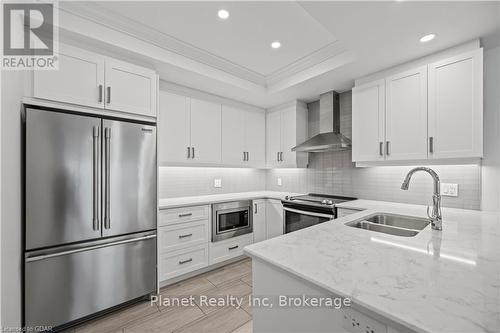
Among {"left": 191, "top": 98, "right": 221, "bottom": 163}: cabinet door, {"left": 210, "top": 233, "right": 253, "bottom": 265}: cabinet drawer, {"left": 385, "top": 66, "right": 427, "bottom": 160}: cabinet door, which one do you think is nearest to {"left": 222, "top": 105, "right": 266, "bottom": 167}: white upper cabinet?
{"left": 191, "top": 98, "right": 221, "bottom": 163}: cabinet door

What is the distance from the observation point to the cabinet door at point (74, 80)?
1.69m

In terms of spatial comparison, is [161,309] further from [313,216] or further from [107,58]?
[107,58]

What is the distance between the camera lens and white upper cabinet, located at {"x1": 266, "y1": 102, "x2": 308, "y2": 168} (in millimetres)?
3443

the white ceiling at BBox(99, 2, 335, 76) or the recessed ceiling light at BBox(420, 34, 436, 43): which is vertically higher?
the white ceiling at BBox(99, 2, 335, 76)

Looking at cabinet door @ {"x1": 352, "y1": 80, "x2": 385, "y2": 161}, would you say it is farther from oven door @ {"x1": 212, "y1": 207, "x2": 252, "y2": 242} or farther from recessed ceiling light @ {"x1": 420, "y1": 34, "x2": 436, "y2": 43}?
oven door @ {"x1": 212, "y1": 207, "x2": 252, "y2": 242}

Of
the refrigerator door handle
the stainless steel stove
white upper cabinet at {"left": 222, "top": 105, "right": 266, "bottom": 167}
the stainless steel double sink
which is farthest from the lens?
white upper cabinet at {"left": 222, "top": 105, "right": 266, "bottom": 167}

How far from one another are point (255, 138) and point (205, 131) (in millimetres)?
993

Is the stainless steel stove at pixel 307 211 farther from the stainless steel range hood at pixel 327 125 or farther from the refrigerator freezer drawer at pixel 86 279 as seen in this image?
the refrigerator freezer drawer at pixel 86 279

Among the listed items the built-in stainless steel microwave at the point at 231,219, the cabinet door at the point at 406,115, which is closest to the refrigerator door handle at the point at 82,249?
the built-in stainless steel microwave at the point at 231,219

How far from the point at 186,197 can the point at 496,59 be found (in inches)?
146

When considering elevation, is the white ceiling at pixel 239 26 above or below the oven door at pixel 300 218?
above

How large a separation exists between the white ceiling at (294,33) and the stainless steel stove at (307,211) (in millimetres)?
1544

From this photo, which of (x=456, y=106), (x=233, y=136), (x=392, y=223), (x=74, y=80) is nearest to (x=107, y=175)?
(x=74, y=80)

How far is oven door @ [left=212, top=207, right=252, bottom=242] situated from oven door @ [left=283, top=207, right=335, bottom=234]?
1.86 ft
